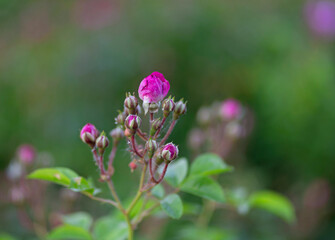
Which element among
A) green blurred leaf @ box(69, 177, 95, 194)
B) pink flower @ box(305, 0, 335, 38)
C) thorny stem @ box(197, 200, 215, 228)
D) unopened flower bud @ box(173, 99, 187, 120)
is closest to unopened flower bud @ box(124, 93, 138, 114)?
unopened flower bud @ box(173, 99, 187, 120)

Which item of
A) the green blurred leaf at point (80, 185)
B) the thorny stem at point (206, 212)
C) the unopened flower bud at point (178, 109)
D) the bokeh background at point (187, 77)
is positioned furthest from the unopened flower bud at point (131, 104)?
the bokeh background at point (187, 77)

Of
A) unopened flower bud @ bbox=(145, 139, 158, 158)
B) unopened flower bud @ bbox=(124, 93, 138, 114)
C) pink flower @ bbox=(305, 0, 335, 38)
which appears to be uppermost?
pink flower @ bbox=(305, 0, 335, 38)

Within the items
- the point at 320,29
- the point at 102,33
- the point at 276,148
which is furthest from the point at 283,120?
the point at 102,33

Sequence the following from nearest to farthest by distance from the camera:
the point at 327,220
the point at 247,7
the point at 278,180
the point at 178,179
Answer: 1. the point at 178,179
2. the point at 327,220
3. the point at 278,180
4. the point at 247,7

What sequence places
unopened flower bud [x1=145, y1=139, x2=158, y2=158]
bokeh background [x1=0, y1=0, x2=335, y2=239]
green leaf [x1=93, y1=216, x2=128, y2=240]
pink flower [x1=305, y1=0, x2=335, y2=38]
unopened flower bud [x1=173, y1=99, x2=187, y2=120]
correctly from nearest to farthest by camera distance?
unopened flower bud [x1=145, y1=139, x2=158, y2=158], unopened flower bud [x1=173, y1=99, x2=187, y2=120], green leaf [x1=93, y1=216, x2=128, y2=240], bokeh background [x1=0, y1=0, x2=335, y2=239], pink flower [x1=305, y1=0, x2=335, y2=38]

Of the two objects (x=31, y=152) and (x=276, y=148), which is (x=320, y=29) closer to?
(x=276, y=148)

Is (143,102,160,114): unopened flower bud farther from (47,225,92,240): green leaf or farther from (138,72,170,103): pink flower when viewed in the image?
(47,225,92,240): green leaf

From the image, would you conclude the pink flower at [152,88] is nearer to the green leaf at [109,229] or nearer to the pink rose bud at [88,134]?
the pink rose bud at [88,134]
